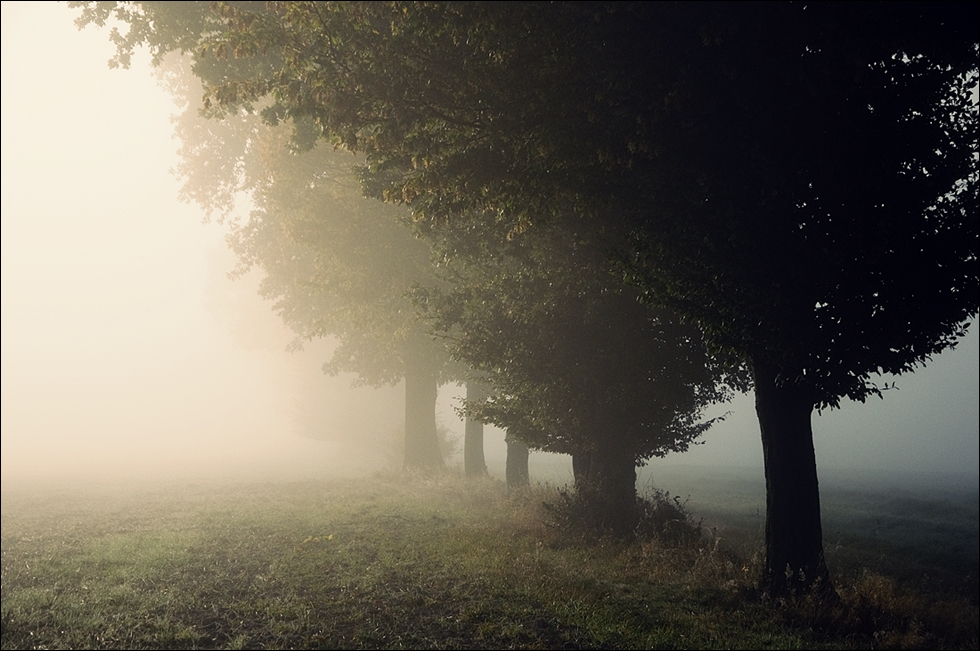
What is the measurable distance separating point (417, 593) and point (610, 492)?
5992mm

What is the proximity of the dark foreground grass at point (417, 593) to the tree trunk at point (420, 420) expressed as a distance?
11827 mm

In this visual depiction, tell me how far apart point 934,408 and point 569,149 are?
132 m

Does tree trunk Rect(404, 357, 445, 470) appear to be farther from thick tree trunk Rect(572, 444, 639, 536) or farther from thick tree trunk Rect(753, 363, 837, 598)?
thick tree trunk Rect(753, 363, 837, 598)

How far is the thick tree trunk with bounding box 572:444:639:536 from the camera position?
12.3m

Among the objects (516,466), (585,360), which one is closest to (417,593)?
(585,360)

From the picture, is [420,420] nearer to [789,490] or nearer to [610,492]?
[610,492]

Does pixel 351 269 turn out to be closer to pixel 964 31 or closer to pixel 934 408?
pixel 964 31

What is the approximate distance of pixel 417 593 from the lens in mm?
8055

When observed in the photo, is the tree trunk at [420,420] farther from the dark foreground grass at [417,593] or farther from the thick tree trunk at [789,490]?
the thick tree trunk at [789,490]

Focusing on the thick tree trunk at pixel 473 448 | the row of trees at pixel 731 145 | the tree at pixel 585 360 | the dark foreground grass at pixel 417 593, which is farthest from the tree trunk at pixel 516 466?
the row of trees at pixel 731 145

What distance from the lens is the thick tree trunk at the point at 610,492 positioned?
40.2ft

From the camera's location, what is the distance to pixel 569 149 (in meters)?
7.21

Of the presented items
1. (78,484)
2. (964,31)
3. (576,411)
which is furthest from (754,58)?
(78,484)

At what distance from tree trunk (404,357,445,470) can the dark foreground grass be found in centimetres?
1183
